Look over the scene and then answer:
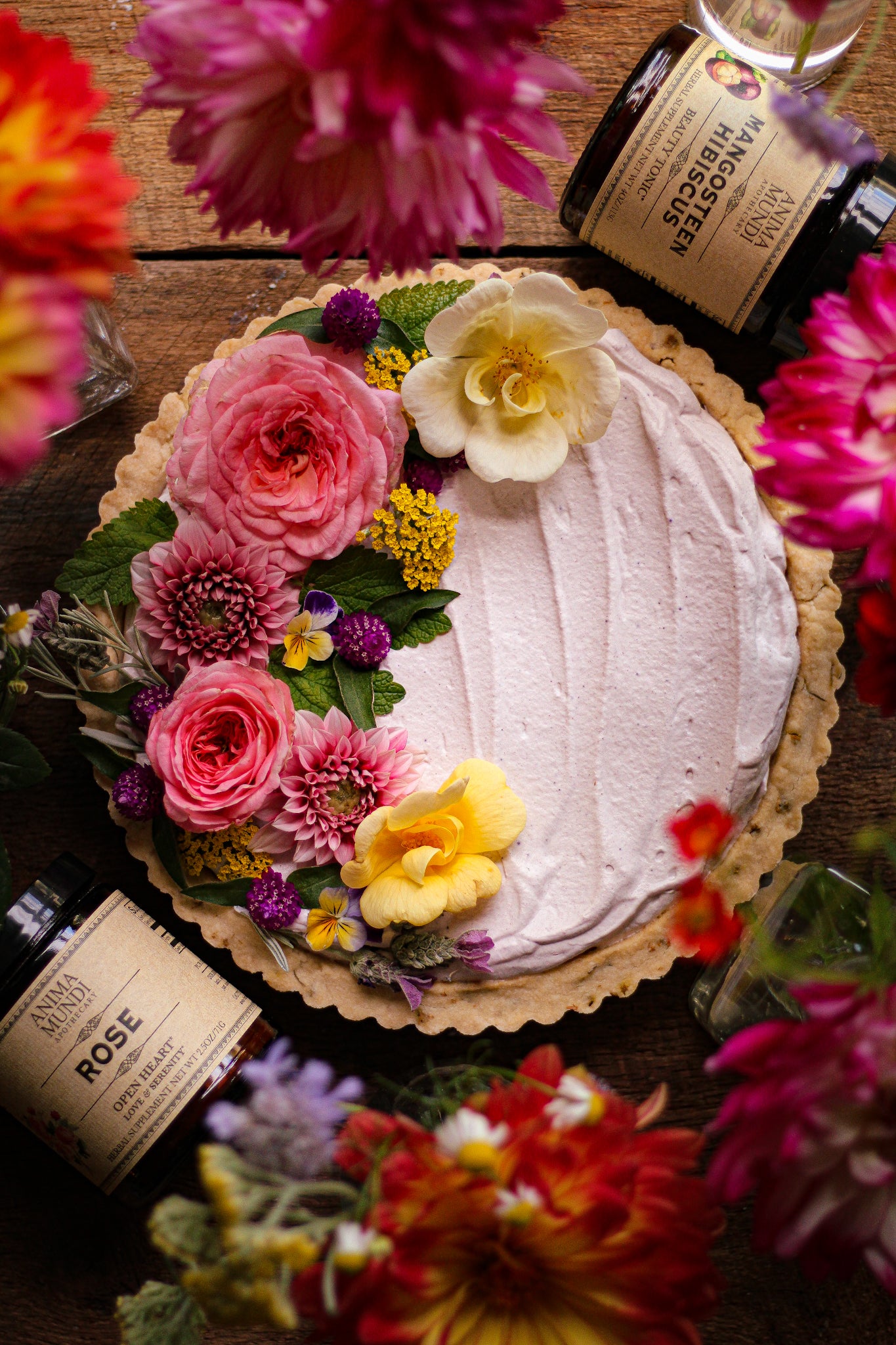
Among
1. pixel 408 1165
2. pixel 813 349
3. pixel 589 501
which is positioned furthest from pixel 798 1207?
pixel 589 501

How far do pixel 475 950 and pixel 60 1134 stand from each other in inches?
14.3

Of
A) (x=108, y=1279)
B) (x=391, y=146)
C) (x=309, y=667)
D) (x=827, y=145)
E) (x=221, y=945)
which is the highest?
(x=391, y=146)

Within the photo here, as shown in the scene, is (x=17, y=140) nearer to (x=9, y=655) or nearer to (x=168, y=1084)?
(x=9, y=655)

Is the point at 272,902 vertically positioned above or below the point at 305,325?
below

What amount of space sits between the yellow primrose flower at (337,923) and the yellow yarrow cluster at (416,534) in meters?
0.27

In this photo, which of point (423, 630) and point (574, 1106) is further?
point (423, 630)

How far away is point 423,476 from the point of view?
882mm

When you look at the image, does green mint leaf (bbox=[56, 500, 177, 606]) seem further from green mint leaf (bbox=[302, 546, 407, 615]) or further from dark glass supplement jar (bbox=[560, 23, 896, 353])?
dark glass supplement jar (bbox=[560, 23, 896, 353])

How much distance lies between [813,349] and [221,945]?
2.15 feet

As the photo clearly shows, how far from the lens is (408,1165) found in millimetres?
497

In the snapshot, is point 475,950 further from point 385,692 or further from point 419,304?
point 419,304

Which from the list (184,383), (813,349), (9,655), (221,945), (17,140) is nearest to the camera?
(17,140)

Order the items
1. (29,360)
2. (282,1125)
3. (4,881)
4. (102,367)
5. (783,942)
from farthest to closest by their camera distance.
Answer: (102,367) → (783,942) → (4,881) → (282,1125) → (29,360)

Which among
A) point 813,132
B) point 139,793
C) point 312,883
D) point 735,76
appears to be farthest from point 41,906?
point 735,76
